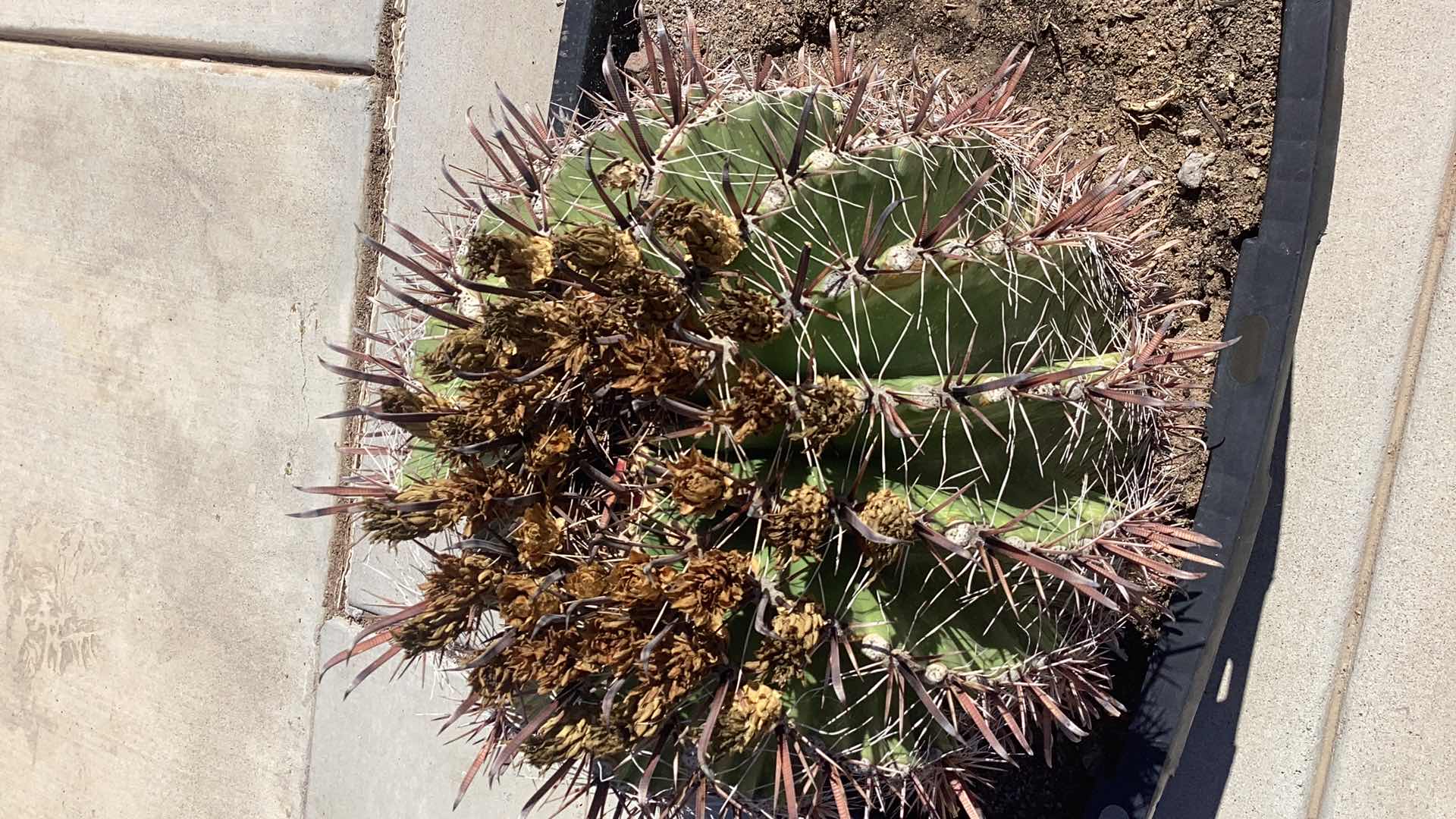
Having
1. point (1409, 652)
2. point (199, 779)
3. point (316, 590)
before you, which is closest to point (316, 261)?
point (316, 590)

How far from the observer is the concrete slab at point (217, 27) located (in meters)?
2.20

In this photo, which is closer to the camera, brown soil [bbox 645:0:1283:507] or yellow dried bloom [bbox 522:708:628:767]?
yellow dried bloom [bbox 522:708:628:767]

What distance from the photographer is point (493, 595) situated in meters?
0.88

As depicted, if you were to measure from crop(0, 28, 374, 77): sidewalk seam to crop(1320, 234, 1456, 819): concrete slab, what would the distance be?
212 centimetres

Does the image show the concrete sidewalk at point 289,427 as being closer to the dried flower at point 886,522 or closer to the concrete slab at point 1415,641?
the concrete slab at point 1415,641

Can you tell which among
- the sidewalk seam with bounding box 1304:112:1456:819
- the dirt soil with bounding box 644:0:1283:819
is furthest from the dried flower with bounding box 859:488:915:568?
the sidewalk seam with bounding box 1304:112:1456:819

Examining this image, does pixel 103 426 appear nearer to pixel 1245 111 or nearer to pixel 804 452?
pixel 804 452

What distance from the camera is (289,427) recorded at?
232 centimetres

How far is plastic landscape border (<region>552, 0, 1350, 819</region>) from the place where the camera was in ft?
3.79

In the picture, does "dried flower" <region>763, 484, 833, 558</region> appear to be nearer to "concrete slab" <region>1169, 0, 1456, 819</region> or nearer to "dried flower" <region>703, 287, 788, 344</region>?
"dried flower" <region>703, 287, 788, 344</region>

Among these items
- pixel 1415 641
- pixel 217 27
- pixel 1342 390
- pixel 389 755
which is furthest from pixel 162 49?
pixel 1415 641

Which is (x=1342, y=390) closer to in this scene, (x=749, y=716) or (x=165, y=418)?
(x=749, y=716)

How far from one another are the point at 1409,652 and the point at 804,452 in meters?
1.14

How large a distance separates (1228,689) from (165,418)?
2.46 metres
